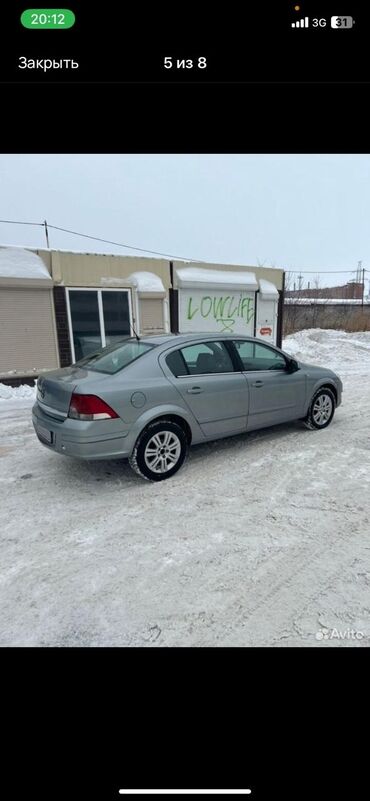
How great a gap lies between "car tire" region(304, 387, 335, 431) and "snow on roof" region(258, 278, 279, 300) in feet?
25.0

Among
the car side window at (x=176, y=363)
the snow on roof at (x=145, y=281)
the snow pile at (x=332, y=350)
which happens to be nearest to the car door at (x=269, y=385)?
the car side window at (x=176, y=363)

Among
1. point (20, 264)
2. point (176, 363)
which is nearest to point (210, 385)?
point (176, 363)

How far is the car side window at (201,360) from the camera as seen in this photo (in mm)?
4340

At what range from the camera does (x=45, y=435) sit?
4047 millimetres

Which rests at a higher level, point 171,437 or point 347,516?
point 171,437

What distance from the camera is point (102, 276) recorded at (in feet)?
32.2

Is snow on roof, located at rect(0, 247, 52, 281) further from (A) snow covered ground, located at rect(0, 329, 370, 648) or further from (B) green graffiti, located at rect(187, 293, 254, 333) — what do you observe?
(A) snow covered ground, located at rect(0, 329, 370, 648)

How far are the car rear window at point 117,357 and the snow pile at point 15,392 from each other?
4.54 m

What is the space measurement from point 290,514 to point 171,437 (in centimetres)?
142
